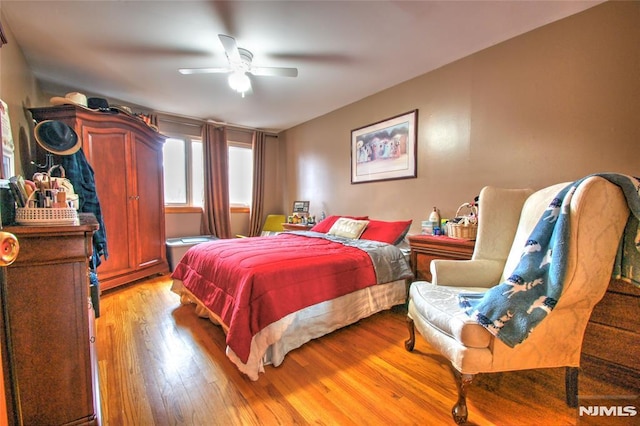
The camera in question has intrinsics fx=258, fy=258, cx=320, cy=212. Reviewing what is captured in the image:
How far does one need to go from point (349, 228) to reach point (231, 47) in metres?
2.07

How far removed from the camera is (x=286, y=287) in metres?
1.73

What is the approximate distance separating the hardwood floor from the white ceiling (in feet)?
7.95

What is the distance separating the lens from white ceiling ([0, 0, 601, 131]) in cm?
186

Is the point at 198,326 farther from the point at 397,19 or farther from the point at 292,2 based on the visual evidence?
the point at 397,19

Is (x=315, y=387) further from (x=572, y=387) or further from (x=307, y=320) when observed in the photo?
(x=572, y=387)

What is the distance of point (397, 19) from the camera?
1.98 metres

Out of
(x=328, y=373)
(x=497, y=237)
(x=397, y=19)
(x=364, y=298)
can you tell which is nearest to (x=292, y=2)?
(x=397, y=19)

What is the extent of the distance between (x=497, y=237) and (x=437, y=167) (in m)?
1.17

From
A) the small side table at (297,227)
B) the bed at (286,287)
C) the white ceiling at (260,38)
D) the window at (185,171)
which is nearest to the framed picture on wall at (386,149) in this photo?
the white ceiling at (260,38)

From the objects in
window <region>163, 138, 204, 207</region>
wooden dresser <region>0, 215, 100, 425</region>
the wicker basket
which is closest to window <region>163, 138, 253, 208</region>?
window <region>163, 138, 204, 207</region>

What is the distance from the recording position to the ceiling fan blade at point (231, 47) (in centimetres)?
186

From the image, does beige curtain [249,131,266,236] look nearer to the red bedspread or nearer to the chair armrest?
the red bedspread
